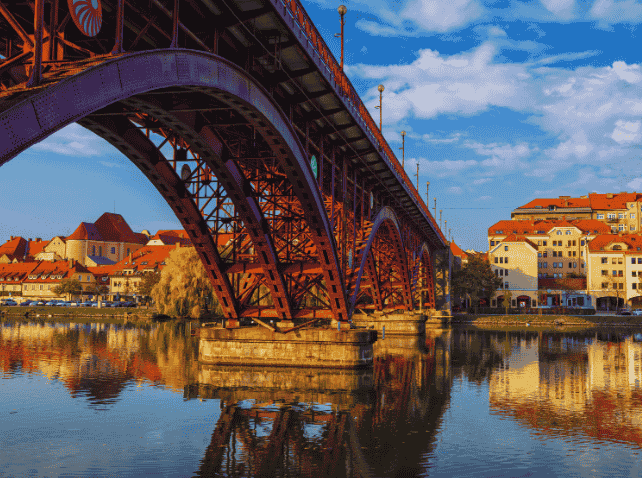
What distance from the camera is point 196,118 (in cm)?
1931

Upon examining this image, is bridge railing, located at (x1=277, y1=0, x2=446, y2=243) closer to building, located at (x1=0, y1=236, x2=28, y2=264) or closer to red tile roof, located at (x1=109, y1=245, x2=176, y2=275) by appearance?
red tile roof, located at (x1=109, y1=245, x2=176, y2=275)

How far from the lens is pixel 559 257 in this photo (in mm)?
103875

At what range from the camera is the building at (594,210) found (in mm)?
126125

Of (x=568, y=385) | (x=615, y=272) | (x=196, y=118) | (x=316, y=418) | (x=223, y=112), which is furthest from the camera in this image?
(x=615, y=272)

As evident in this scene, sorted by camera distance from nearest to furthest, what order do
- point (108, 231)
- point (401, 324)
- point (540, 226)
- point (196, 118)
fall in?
1. point (196, 118)
2. point (401, 324)
3. point (540, 226)
4. point (108, 231)

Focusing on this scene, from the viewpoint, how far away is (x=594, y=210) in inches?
5037

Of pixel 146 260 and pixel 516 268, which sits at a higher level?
pixel 146 260

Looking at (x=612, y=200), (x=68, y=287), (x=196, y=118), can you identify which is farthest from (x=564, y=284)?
(x=196, y=118)

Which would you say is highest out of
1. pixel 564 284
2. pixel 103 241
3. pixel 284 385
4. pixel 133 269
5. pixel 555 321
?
pixel 103 241

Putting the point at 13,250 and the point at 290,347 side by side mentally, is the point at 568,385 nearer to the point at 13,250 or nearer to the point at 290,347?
the point at 290,347

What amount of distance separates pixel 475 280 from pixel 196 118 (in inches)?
2905

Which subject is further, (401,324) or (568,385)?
(401,324)

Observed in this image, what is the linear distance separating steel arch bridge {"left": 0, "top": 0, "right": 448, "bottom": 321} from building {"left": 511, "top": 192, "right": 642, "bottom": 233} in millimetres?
95301

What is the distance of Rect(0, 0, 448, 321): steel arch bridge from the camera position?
367 inches
